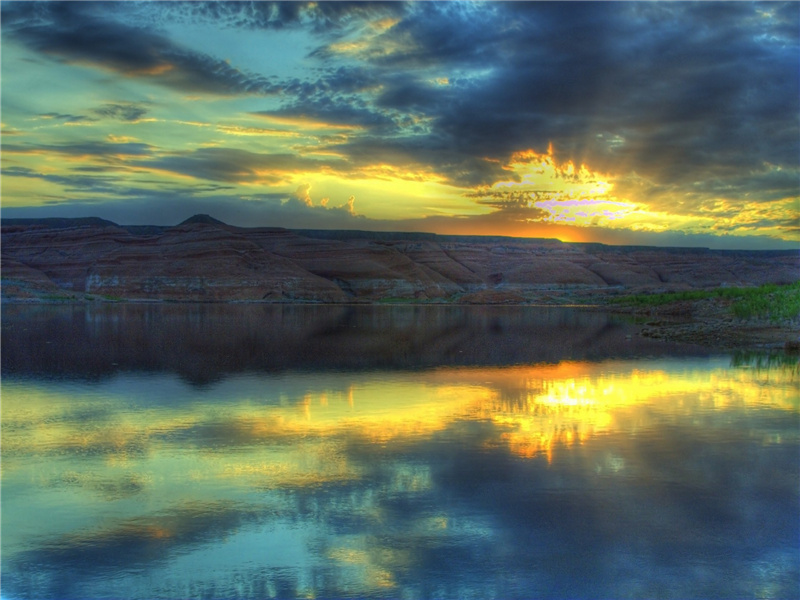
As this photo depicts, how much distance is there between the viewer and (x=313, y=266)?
374ft

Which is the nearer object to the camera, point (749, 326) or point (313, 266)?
point (749, 326)

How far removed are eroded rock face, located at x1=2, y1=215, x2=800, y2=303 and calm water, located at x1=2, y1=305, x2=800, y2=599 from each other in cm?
7580

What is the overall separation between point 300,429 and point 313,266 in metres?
102

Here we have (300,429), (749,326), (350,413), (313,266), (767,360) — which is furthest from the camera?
(313,266)

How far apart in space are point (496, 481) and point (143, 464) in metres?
5.11

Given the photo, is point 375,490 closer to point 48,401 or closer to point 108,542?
point 108,542

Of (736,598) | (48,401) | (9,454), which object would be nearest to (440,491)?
(736,598)

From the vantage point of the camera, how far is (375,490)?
9.24 meters

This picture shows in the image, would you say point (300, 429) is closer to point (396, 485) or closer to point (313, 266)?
point (396, 485)

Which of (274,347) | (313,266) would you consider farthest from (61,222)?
(274,347)

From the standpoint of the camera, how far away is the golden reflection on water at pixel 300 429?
27.5 ft

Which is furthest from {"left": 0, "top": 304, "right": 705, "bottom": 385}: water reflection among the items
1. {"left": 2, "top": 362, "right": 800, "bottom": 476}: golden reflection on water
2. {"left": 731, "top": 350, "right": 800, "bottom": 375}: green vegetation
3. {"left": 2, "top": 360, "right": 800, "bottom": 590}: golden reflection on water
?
{"left": 2, "top": 362, "right": 800, "bottom": 476}: golden reflection on water

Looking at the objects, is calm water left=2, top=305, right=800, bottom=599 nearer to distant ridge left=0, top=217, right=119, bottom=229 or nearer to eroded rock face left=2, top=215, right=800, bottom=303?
eroded rock face left=2, top=215, right=800, bottom=303

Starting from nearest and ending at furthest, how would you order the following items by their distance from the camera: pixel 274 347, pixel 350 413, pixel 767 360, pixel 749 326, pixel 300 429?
pixel 300 429 < pixel 350 413 < pixel 767 360 < pixel 274 347 < pixel 749 326
